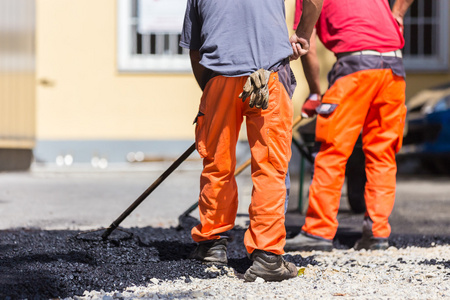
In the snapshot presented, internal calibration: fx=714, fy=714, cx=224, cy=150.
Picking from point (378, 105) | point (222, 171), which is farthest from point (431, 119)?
point (222, 171)

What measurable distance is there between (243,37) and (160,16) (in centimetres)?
694

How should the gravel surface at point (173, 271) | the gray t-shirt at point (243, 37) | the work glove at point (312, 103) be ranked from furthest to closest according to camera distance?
1. the work glove at point (312, 103)
2. the gray t-shirt at point (243, 37)
3. the gravel surface at point (173, 271)

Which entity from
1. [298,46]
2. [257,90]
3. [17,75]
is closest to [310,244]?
[298,46]

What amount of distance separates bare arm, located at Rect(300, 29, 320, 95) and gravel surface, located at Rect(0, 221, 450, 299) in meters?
1.10

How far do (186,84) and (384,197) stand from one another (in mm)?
5991

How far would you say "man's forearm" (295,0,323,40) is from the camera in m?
3.72

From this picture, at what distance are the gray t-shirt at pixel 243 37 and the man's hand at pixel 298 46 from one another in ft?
0.61

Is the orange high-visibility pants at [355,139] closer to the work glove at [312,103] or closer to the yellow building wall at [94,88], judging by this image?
the work glove at [312,103]

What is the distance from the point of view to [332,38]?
476 centimetres

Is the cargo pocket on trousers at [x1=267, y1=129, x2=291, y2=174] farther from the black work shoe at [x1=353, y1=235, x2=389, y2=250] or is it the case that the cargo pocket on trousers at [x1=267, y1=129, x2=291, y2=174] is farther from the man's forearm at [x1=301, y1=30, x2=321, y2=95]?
the black work shoe at [x1=353, y1=235, x2=389, y2=250]

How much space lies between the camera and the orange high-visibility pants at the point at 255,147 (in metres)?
3.55

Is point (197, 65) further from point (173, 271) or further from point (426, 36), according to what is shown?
point (426, 36)

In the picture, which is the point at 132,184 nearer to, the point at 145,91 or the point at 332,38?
the point at 145,91

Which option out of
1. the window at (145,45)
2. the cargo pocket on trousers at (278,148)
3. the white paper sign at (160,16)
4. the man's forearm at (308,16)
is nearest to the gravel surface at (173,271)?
the cargo pocket on trousers at (278,148)
